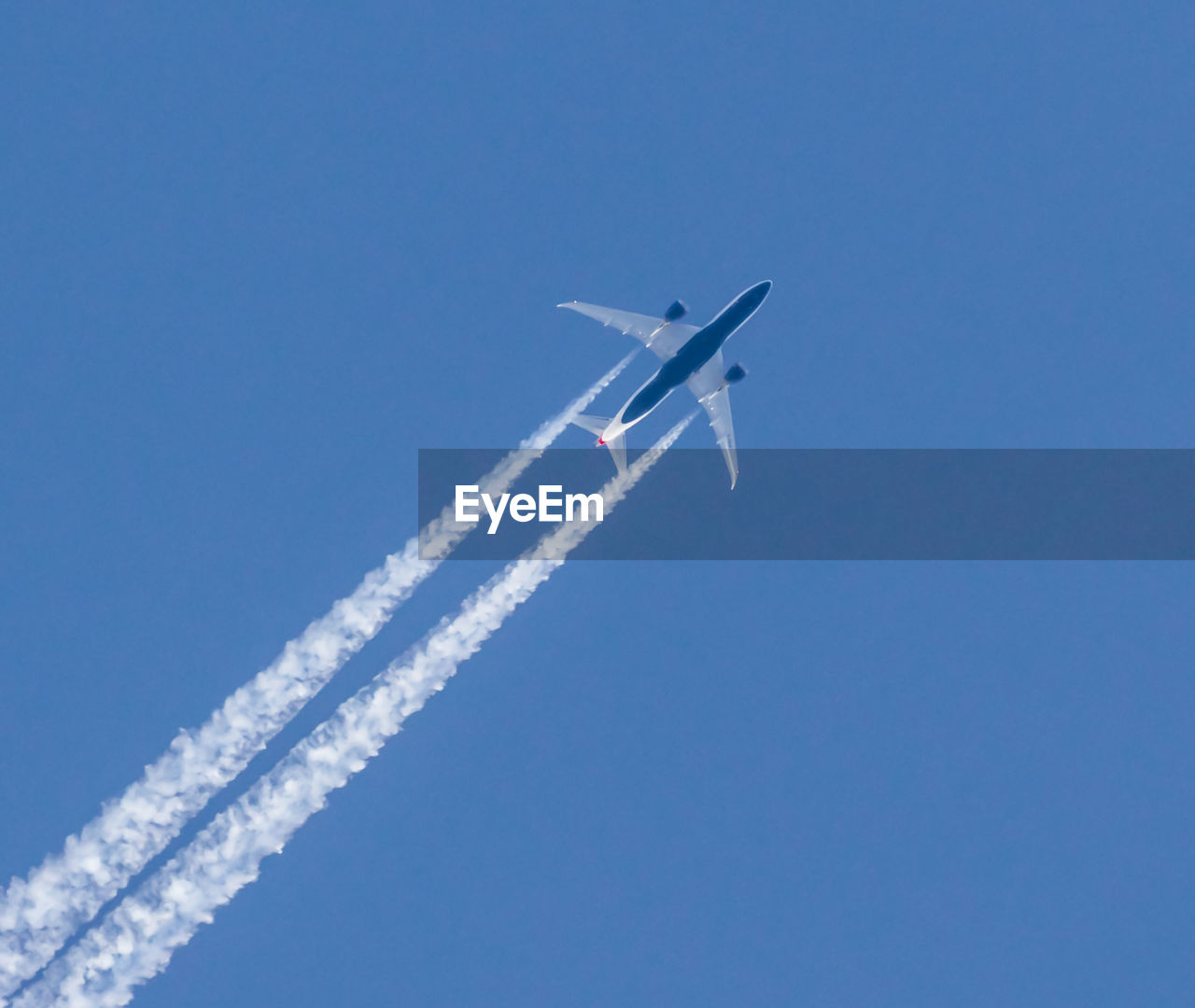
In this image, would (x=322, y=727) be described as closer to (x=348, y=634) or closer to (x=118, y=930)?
(x=348, y=634)

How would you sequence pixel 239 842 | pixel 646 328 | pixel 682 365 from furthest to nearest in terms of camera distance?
1. pixel 646 328
2. pixel 682 365
3. pixel 239 842

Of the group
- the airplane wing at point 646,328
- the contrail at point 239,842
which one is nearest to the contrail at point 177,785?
the contrail at point 239,842

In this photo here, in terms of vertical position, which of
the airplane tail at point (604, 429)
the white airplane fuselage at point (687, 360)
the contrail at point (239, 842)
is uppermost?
the white airplane fuselage at point (687, 360)

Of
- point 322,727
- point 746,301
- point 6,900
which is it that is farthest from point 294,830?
point 746,301

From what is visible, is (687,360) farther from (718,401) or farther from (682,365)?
(718,401)

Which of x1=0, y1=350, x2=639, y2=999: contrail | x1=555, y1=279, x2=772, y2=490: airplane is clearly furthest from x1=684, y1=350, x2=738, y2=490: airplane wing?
x1=0, y1=350, x2=639, y2=999: contrail

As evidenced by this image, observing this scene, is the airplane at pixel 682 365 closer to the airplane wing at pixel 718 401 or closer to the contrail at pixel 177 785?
the airplane wing at pixel 718 401

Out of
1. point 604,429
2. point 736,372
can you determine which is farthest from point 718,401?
point 604,429
